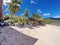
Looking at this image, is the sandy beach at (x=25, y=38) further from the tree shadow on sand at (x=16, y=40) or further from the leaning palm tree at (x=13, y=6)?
the leaning palm tree at (x=13, y=6)

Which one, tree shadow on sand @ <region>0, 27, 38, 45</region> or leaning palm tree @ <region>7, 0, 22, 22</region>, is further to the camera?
leaning palm tree @ <region>7, 0, 22, 22</region>

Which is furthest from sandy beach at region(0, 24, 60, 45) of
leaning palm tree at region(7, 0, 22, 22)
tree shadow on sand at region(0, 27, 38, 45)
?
leaning palm tree at region(7, 0, 22, 22)

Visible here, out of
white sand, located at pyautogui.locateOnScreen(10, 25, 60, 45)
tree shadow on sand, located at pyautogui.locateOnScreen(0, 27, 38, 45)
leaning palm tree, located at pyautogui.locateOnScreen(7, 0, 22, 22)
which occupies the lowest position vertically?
white sand, located at pyautogui.locateOnScreen(10, 25, 60, 45)

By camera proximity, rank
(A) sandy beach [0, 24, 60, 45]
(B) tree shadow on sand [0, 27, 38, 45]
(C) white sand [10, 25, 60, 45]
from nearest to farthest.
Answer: (B) tree shadow on sand [0, 27, 38, 45] → (A) sandy beach [0, 24, 60, 45] → (C) white sand [10, 25, 60, 45]

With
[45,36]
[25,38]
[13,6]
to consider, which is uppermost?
[13,6]

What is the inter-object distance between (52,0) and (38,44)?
66.4ft

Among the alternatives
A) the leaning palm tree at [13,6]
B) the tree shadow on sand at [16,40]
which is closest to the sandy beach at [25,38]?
the tree shadow on sand at [16,40]

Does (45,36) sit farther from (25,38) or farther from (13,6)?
Answer: (13,6)

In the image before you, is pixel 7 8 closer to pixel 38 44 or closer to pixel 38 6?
pixel 38 6

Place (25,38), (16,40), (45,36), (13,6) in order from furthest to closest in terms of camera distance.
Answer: (13,6), (45,36), (25,38), (16,40)

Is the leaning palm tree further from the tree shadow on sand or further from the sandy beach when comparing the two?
the tree shadow on sand

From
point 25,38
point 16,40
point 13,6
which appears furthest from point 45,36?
point 13,6

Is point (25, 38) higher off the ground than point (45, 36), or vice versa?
point (25, 38)

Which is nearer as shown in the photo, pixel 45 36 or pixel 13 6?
pixel 45 36
